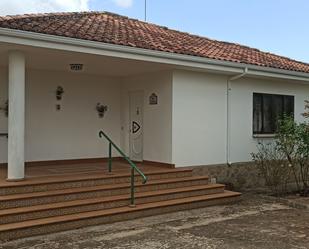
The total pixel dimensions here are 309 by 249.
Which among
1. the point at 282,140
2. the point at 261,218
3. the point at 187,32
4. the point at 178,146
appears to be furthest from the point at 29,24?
the point at 187,32

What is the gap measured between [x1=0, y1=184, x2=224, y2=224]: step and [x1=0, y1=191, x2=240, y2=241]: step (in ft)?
0.37

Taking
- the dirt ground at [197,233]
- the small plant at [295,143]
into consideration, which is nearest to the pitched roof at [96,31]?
the small plant at [295,143]

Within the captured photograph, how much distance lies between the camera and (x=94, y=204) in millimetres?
8391

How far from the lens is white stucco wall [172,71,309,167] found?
37.4 feet

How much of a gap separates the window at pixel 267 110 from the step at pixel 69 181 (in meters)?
4.26

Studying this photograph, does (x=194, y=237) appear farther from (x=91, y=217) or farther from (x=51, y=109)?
(x=51, y=109)

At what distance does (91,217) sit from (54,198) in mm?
865

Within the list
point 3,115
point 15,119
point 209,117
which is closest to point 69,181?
point 15,119

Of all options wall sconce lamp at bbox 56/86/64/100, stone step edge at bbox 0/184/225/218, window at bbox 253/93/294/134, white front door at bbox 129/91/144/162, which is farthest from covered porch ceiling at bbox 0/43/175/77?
window at bbox 253/93/294/134

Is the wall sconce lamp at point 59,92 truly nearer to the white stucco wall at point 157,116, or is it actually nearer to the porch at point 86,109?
the porch at point 86,109

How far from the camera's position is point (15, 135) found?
8.51 metres

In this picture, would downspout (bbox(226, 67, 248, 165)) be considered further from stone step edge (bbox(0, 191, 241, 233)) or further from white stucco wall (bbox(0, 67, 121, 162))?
Result: white stucco wall (bbox(0, 67, 121, 162))

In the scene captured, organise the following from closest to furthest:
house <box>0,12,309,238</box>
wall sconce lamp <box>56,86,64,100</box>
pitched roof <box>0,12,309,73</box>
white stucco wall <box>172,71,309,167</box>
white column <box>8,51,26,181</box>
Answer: white column <box>8,51,26,181</box> → pitched roof <box>0,12,309,73</box> → house <box>0,12,309,238</box> → white stucco wall <box>172,71,309,167</box> → wall sconce lamp <box>56,86,64,100</box>

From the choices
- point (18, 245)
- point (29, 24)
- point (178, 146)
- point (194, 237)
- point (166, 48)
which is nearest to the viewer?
point (18, 245)
